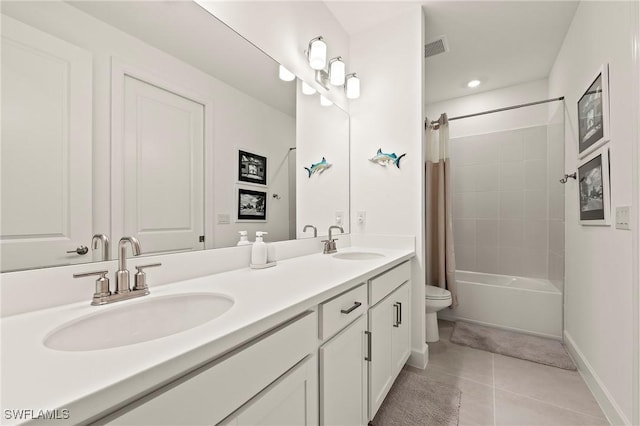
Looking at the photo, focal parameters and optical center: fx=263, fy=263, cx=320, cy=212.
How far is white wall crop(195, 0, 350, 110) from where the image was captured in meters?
1.29

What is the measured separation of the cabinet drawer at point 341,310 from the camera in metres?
0.88

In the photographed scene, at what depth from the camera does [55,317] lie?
635mm

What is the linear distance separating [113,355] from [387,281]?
1.19 m

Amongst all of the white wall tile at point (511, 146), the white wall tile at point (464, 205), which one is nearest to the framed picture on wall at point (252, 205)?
the white wall tile at point (464, 205)

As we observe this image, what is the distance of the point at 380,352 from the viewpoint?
130 cm

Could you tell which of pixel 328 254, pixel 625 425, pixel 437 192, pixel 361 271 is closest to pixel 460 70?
pixel 437 192

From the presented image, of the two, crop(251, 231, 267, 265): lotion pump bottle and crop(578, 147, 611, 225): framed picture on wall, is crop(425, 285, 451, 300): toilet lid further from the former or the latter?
crop(251, 231, 267, 265): lotion pump bottle

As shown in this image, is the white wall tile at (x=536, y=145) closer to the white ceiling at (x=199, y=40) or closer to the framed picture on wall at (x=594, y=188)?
the framed picture on wall at (x=594, y=188)

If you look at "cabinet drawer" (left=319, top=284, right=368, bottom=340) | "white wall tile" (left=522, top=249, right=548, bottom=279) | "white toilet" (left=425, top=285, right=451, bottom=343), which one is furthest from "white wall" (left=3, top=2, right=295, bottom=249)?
"white wall tile" (left=522, top=249, right=548, bottom=279)

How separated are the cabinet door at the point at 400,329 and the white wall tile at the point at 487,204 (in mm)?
1979

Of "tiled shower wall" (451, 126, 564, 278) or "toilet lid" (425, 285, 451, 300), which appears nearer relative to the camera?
"toilet lid" (425, 285, 451, 300)

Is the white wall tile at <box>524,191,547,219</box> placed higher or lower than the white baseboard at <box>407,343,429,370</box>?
higher

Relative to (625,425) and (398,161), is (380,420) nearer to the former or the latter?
(625,425)

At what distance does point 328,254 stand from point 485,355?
4.83 feet
